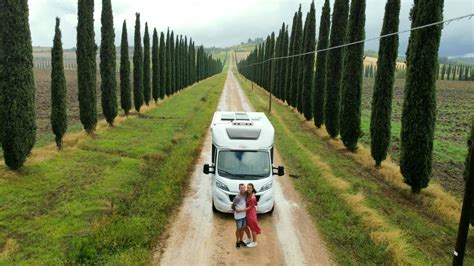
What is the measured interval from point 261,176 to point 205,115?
967 inches

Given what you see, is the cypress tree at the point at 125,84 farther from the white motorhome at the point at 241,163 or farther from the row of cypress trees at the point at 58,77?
the white motorhome at the point at 241,163

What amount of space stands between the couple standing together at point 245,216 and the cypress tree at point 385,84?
11.2 metres

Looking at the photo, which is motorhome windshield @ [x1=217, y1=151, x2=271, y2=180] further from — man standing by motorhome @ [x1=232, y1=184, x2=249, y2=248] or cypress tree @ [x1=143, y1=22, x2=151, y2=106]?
cypress tree @ [x1=143, y1=22, x2=151, y2=106]

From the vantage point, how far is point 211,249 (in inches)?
437

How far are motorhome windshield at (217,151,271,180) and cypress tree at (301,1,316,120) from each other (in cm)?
2362

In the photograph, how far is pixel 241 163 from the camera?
13617 mm

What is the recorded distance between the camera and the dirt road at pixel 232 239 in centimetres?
1055

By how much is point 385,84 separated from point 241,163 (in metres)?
10.5

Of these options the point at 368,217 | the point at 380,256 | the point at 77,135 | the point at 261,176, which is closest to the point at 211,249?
the point at 261,176

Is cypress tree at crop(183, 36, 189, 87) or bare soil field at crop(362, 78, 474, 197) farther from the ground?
cypress tree at crop(183, 36, 189, 87)

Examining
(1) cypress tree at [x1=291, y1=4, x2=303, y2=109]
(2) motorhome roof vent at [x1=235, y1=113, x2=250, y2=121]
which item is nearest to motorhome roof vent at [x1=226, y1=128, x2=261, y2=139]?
(2) motorhome roof vent at [x1=235, y1=113, x2=250, y2=121]

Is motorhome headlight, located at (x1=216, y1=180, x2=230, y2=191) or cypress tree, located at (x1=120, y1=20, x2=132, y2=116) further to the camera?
cypress tree, located at (x1=120, y1=20, x2=132, y2=116)

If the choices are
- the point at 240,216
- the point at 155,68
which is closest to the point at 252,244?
the point at 240,216

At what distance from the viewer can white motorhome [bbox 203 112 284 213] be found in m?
13.1
